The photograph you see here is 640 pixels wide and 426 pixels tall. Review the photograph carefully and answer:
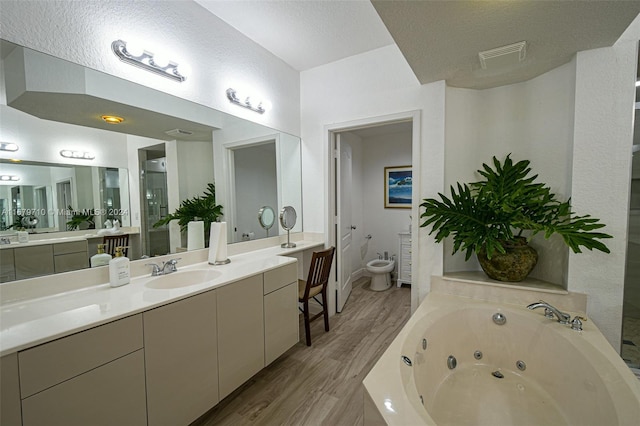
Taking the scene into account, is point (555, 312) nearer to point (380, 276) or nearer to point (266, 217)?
point (380, 276)

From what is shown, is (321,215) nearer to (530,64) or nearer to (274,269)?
(274,269)

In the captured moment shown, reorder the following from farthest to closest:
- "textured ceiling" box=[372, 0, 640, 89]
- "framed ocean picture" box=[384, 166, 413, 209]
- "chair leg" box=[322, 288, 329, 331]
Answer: "framed ocean picture" box=[384, 166, 413, 209] < "chair leg" box=[322, 288, 329, 331] < "textured ceiling" box=[372, 0, 640, 89]

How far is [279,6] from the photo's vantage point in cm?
192

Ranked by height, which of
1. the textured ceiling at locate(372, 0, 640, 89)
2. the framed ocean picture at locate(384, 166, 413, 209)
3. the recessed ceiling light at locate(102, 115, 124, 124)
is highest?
the textured ceiling at locate(372, 0, 640, 89)

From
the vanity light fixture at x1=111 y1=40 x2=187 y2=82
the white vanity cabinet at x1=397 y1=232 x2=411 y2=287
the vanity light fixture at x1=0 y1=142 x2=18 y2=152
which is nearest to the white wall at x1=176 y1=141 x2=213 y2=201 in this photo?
the vanity light fixture at x1=111 y1=40 x2=187 y2=82

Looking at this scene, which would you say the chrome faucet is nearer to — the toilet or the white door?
the white door

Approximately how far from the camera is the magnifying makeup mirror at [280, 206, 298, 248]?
263 cm

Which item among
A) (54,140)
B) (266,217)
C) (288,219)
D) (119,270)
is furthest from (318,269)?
(54,140)

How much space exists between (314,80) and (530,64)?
1.91 m

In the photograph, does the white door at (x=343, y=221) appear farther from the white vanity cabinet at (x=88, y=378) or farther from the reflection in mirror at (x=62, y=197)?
the white vanity cabinet at (x=88, y=378)

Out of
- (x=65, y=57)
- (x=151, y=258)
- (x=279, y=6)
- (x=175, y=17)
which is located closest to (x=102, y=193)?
(x=151, y=258)

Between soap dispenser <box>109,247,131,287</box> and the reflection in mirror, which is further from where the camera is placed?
soap dispenser <box>109,247,131,287</box>

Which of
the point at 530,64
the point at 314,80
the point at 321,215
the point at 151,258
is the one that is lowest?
the point at 151,258

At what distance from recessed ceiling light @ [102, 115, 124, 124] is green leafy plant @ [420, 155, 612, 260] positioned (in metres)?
2.17
